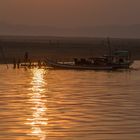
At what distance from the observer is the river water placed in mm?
16922

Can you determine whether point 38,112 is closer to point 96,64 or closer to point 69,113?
point 69,113

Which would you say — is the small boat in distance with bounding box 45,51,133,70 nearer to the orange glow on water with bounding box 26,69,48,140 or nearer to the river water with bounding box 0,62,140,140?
the orange glow on water with bounding box 26,69,48,140

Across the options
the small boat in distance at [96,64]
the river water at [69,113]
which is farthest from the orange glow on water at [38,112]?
the small boat in distance at [96,64]

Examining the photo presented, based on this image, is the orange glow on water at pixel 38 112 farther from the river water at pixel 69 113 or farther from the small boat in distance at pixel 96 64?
the small boat in distance at pixel 96 64

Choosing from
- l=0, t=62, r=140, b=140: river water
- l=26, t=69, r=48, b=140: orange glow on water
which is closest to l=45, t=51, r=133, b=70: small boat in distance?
l=26, t=69, r=48, b=140: orange glow on water

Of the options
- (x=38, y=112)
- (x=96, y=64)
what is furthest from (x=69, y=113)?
(x=96, y=64)

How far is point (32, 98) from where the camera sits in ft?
88.2

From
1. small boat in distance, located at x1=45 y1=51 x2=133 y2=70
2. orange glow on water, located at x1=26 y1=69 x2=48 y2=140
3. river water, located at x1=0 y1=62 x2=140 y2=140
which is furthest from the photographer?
small boat in distance, located at x1=45 y1=51 x2=133 y2=70

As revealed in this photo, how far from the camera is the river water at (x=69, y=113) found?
1692 cm

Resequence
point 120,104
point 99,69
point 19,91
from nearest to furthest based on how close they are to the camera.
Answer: point 120,104 < point 19,91 < point 99,69

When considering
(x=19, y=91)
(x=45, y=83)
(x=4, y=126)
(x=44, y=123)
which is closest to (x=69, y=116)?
(x=44, y=123)

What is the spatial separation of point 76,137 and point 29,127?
2.07 metres

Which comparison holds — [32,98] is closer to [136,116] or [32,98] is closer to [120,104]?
[120,104]

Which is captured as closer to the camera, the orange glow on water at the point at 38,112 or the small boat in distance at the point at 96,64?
the orange glow on water at the point at 38,112
